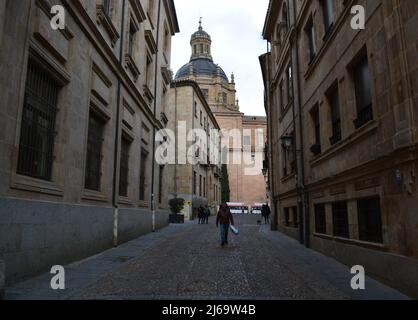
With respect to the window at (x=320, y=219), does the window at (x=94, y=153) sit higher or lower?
higher

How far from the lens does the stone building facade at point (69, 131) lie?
6.38 meters

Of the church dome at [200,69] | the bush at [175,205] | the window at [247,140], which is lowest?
the bush at [175,205]

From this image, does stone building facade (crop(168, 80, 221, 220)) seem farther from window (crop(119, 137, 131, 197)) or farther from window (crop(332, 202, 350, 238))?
window (crop(332, 202, 350, 238))

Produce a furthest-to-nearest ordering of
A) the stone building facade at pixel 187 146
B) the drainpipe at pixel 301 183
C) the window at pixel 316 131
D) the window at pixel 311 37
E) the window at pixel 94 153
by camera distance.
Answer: the stone building facade at pixel 187 146, the window at pixel 311 37, the drainpipe at pixel 301 183, the window at pixel 316 131, the window at pixel 94 153

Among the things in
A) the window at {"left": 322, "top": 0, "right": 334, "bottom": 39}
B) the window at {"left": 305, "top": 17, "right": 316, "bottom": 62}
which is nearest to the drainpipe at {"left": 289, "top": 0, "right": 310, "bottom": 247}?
the window at {"left": 305, "top": 17, "right": 316, "bottom": 62}

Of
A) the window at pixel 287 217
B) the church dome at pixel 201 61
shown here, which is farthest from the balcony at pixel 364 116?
the church dome at pixel 201 61

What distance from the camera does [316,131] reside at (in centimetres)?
1223

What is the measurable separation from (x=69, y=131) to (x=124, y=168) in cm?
573

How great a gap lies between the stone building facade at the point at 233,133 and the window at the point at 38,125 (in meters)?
64.4

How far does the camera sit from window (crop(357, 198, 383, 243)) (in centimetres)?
721

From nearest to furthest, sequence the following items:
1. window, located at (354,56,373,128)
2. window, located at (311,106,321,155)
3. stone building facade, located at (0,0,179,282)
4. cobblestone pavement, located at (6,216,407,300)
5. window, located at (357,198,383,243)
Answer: cobblestone pavement, located at (6,216,407,300) → stone building facade, located at (0,0,179,282) → window, located at (357,198,383,243) → window, located at (354,56,373,128) → window, located at (311,106,321,155)

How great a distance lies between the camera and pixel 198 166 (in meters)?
40.4

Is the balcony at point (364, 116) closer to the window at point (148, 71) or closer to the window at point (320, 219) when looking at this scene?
the window at point (320, 219)
